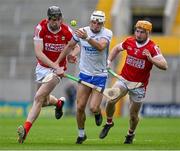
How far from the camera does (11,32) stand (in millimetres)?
47938

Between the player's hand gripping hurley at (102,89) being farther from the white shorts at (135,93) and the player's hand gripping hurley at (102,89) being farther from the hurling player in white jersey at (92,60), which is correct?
the white shorts at (135,93)

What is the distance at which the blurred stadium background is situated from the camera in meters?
41.5

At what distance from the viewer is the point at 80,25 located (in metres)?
46.5

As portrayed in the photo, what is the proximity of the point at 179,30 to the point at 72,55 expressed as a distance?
2680cm

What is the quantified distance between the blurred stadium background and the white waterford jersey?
21246mm

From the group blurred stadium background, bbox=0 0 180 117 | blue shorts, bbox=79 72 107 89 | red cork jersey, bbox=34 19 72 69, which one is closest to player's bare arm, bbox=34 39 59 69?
red cork jersey, bbox=34 19 72 69

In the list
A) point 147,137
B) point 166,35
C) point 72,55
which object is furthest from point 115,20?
point 72,55

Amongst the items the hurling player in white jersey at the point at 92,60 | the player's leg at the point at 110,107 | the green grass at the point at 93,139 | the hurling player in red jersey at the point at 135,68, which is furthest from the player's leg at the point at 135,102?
the hurling player in white jersey at the point at 92,60

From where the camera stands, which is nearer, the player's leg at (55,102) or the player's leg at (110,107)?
the player's leg at (110,107)

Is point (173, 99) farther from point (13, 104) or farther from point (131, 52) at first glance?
point (131, 52)

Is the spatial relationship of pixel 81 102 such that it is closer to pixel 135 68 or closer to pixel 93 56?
pixel 93 56

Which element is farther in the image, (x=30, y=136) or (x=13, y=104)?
(x=13, y=104)

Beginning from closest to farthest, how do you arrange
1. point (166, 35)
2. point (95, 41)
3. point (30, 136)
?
point (95, 41), point (30, 136), point (166, 35)

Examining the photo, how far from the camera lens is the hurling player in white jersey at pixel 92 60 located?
19.4 m
